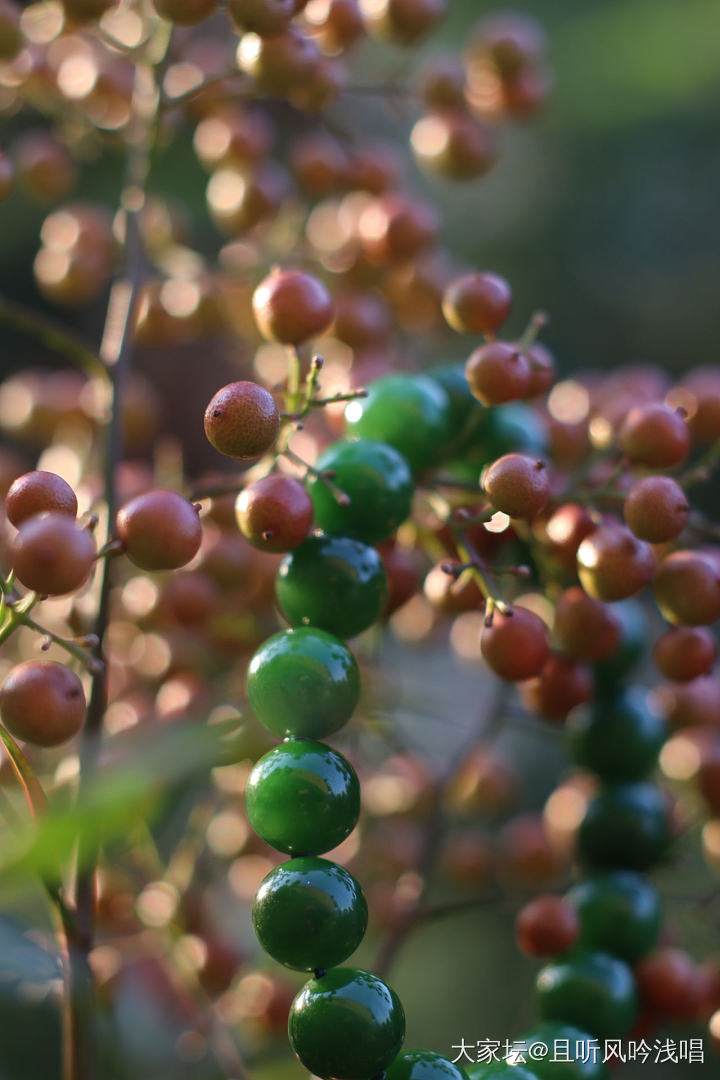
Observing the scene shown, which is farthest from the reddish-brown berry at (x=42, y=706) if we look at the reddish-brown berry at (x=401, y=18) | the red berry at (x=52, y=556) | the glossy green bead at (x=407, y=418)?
the reddish-brown berry at (x=401, y=18)

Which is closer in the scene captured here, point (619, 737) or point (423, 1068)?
point (423, 1068)

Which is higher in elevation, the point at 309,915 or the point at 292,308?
the point at 292,308

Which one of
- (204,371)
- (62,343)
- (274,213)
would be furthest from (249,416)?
(204,371)

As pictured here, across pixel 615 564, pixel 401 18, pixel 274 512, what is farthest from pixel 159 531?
pixel 401 18

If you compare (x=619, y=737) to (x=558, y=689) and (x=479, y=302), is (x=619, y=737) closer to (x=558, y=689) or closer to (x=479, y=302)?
(x=558, y=689)

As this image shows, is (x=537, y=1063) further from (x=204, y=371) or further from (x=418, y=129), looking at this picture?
(x=204, y=371)

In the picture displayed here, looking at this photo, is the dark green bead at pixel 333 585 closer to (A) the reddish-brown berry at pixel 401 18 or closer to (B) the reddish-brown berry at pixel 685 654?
(B) the reddish-brown berry at pixel 685 654

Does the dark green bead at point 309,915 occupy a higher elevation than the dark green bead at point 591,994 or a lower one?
higher
